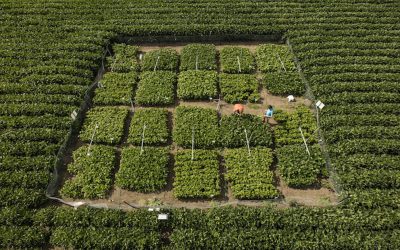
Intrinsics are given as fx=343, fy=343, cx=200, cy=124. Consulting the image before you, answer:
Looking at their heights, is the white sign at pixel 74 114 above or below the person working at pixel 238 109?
below

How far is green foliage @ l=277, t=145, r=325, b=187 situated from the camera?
67.8 ft

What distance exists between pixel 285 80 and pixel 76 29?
18.5 m

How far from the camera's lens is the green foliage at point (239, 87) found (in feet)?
82.4

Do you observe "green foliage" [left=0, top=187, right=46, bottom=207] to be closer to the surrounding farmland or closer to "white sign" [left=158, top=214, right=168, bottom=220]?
the surrounding farmland

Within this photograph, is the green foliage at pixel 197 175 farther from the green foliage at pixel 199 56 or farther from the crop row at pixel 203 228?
the green foliage at pixel 199 56

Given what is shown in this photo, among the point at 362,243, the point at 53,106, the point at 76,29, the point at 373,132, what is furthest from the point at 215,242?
the point at 76,29

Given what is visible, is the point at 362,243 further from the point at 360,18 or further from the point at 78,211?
the point at 360,18

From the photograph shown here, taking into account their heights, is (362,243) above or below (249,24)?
below

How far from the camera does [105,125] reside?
76.6 ft

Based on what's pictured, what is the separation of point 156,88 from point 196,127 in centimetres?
485

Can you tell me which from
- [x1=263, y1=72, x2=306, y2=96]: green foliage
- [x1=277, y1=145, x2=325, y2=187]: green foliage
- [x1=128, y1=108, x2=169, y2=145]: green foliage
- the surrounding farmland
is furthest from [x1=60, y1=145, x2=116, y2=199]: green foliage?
[x1=263, y1=72, x2=306, y2=96]: green foliage

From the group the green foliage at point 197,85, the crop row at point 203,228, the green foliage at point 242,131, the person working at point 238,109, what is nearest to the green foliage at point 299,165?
the green foliage at point 242,131

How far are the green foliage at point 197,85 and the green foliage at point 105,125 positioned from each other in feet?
15.0

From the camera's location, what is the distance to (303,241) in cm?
1788
